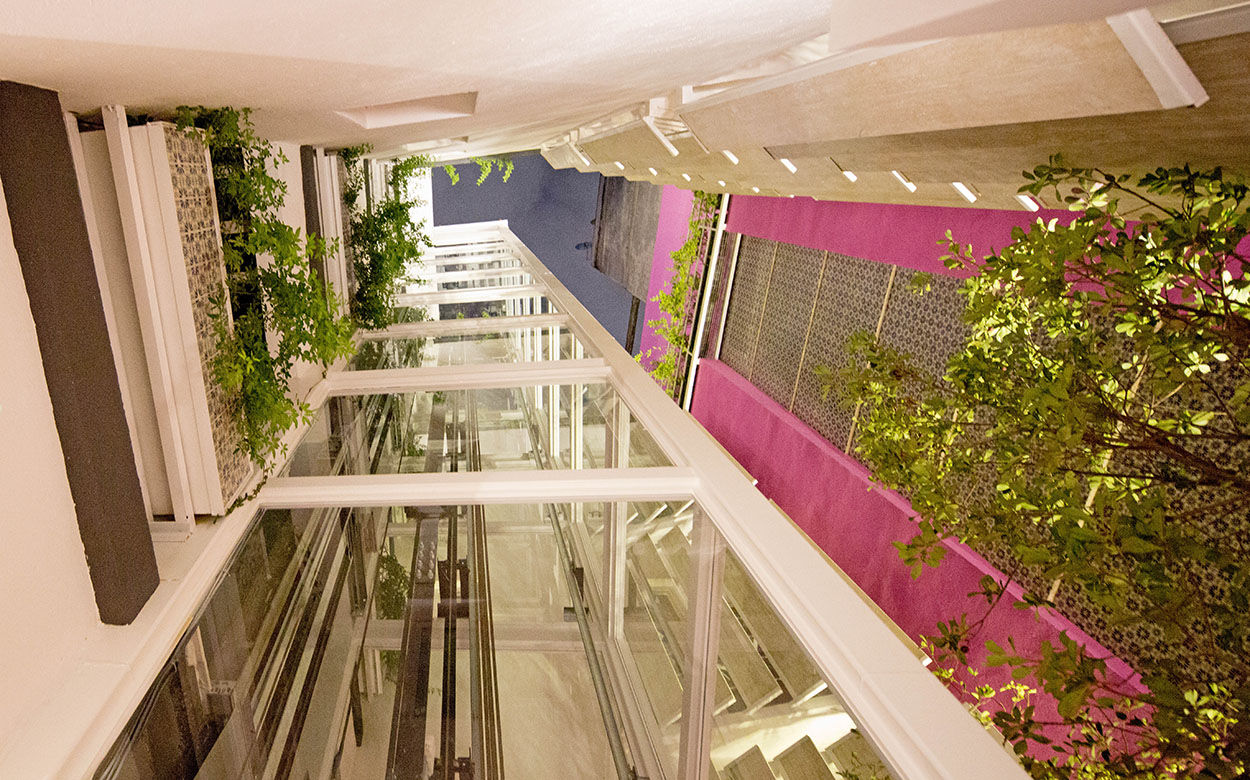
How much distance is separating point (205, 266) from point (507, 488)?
1.05m

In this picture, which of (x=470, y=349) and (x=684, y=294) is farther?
(x=684, y=294)

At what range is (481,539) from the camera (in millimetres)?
2656

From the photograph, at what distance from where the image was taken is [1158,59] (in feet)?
3.86

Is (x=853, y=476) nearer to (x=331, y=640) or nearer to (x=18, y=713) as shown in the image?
(x=331, y=640)

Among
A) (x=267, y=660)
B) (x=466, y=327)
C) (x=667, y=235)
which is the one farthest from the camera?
(x=667, y=235)

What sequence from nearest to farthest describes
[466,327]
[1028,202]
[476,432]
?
[1028,202] → [476,432] → [466,327]

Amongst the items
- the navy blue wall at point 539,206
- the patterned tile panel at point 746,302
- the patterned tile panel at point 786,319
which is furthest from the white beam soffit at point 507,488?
the navy blue wall at point 539,206

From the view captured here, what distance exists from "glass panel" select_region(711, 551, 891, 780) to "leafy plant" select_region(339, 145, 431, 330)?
3.52 metres

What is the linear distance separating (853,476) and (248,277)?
375 cm

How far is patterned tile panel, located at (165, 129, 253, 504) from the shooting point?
1.91 meters

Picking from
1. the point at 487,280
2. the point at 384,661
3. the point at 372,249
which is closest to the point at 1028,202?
the point at 384,661

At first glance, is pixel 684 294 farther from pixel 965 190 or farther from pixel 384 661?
pixel 384 661

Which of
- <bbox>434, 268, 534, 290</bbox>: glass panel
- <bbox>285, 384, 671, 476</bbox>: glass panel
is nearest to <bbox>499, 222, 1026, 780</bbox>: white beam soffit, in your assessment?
<bbox>285, 384, 671, 476</bbox>: glass panel

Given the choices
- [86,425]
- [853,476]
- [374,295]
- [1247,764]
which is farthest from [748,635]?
[374,295]
